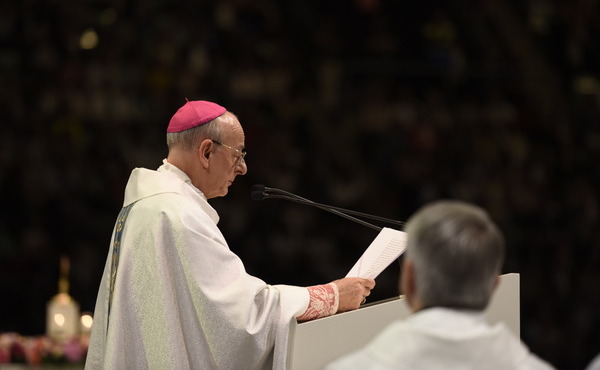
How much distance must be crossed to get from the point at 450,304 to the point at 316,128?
7.96 m

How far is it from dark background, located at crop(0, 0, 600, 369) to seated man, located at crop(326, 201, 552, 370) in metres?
6.26

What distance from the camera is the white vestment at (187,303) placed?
353 cm

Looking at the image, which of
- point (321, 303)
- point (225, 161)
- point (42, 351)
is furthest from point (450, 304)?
point (42, 351)

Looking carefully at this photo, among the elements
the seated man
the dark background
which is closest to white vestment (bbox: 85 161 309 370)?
the seated man

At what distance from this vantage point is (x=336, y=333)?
3410 mm

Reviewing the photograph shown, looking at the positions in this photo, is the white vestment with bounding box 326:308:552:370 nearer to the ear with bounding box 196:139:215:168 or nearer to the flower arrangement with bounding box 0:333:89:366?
the ear with bounding box 196:139:215:168

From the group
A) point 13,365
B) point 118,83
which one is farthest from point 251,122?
point 13,365

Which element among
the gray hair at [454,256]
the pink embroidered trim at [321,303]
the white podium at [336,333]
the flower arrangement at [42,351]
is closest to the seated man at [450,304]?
the gray hair at [454,256]

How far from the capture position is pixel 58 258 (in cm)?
825

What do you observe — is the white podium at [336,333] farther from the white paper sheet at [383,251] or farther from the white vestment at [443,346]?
the white vestment at [443,346]

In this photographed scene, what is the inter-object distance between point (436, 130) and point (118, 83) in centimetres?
283

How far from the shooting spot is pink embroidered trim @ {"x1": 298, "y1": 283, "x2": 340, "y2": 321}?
356cm

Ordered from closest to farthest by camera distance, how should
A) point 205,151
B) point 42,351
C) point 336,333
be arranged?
point 336,333 < point 205,151 < point 42,351

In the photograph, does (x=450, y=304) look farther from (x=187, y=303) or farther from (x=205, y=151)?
(x=205, y=151)
